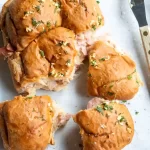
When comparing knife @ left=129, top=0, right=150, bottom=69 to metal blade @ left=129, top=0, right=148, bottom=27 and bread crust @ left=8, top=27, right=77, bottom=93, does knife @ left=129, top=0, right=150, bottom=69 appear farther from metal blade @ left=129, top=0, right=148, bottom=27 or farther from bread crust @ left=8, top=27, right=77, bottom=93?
bread crust @ left=8, top=27, right=77, bottom=93

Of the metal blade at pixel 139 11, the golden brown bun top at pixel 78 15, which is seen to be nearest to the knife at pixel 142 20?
the metal blade at pixel 139 11

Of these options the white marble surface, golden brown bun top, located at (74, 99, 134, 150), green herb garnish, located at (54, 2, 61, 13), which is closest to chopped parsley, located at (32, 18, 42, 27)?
green herb garnish, located at (54, 2, 61, 13)

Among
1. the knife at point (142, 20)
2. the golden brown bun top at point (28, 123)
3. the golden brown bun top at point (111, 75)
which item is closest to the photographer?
the golden brown bun top at point (28, 123)

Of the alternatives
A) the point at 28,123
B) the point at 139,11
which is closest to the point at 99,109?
the point at 28,123

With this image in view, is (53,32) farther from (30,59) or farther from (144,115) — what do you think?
(144,115)

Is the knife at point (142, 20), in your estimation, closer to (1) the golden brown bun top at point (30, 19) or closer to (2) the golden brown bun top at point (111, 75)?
(2) the golden brown bun top at point (111, 75)

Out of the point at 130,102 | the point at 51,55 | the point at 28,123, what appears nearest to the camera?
the point at 28,123

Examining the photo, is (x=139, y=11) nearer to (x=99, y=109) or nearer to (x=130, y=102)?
(x=130, y=102)
